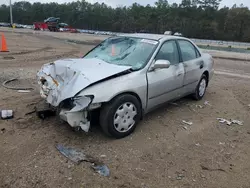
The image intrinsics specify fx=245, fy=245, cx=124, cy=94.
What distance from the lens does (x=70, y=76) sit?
379cm

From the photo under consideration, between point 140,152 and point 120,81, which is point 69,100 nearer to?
point 120,81

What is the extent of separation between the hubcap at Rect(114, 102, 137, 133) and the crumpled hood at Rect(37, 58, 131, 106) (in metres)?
0.56

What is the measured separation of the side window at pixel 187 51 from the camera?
534 centimetres

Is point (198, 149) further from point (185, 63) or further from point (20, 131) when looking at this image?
point (20, 131)

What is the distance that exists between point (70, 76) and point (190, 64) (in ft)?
9.25

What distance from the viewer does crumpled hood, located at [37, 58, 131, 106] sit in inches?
141

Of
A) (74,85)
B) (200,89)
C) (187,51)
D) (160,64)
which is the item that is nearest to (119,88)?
(74,85)

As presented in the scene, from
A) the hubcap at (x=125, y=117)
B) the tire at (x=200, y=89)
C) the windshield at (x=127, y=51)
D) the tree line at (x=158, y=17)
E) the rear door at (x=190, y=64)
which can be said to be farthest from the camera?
the tree line at (x=158, y=17)

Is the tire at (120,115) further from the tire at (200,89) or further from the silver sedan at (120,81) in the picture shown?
the tire at (200,89)

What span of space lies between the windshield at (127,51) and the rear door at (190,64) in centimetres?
99

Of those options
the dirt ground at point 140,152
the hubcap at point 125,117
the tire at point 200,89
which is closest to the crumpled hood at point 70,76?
the hubcap at point 125,117

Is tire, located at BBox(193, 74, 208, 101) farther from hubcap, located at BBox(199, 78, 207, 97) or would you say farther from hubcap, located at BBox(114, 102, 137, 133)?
hubcap, located at BBox(114, 102, 137, 133)

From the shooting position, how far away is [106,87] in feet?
11.8

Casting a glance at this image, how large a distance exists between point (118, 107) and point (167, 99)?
1422mm
